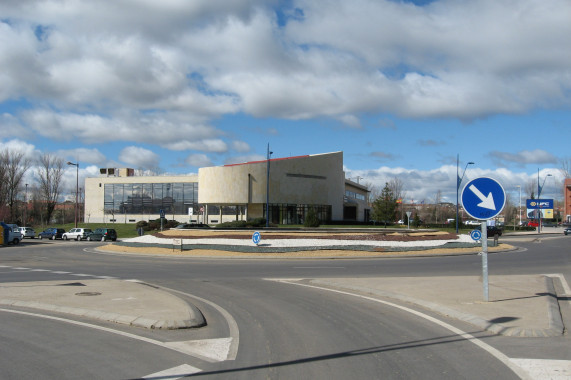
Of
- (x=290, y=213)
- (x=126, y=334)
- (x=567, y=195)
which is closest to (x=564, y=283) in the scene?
(x=126, y=334)

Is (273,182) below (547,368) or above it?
above

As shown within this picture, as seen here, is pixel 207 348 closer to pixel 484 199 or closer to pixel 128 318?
pixel 128 318

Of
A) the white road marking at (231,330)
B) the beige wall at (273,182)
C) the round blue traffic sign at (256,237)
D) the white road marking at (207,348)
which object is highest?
the beige wall at (273,182)

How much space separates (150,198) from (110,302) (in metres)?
82.3

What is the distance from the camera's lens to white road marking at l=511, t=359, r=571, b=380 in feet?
20.6

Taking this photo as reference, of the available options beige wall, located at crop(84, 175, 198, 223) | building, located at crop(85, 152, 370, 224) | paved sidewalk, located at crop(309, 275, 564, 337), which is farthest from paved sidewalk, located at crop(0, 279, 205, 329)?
beige wall, located at crop(84, 175, 198, 223)

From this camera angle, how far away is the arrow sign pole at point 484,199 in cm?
1079

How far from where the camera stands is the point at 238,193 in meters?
69.1

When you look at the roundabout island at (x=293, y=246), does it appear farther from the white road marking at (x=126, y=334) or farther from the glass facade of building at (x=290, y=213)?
the glass facade of building at (x=290, y=213)

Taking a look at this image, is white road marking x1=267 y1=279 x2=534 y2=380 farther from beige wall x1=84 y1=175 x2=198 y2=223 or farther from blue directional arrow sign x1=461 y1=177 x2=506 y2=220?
beige wall x1=84 y1=175 x2=198 y2=223

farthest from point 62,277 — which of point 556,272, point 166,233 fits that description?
point 166,233

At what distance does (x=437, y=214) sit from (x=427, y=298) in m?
126

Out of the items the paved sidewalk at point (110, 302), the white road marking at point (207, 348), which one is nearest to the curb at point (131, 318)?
the paved sidewalk at point (110, 302)

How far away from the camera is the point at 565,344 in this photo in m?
7.92
